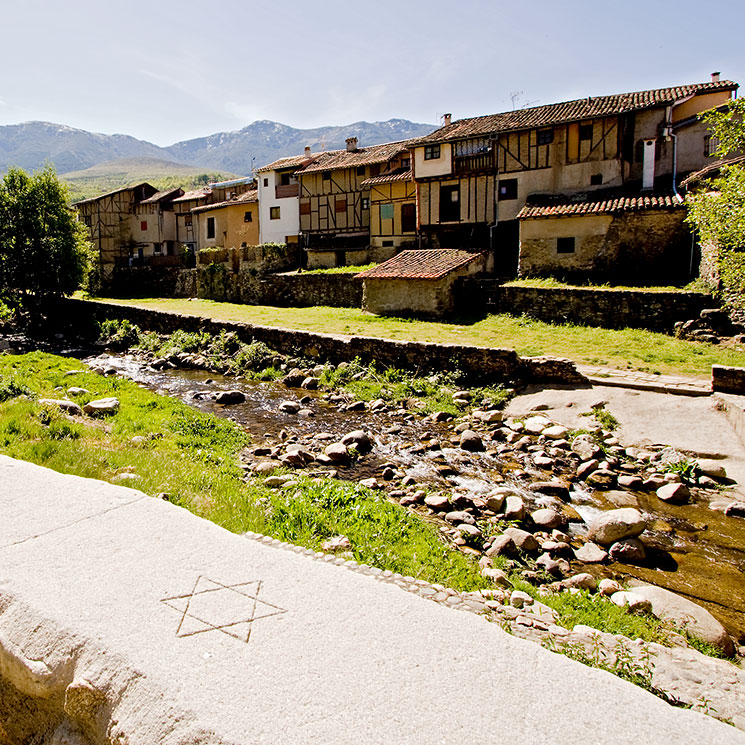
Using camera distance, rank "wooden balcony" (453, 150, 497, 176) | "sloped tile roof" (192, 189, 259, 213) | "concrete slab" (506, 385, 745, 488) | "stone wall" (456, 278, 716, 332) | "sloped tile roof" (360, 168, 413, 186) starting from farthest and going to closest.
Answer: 1. "sloped tile roof" (192, 189, 259, 213)
2. "sloped tile roof" (360, 168, 413, 186)
3. "wooden balcony" (453, 150, 497, 176)
4. "stone wall" (456, 278, 716, 332)
5. "concrete slab" (506, 385, 745, 488)

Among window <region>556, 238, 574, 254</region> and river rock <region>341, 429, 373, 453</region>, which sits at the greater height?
window <region>556, 238, 574, 254</region>

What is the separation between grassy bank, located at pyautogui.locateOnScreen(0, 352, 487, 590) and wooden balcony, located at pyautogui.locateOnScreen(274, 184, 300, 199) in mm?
31029

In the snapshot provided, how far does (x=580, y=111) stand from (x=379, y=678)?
28622mm

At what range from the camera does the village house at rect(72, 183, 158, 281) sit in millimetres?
48969

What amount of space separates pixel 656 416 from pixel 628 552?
5.79 meters

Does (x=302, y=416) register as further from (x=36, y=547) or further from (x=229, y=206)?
(x=229, y=206)

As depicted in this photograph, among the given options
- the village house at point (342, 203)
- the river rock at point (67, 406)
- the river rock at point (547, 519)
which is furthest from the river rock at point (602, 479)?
the village house at point (342, 203)

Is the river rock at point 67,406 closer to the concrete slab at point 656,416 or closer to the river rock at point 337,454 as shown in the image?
the river rock at point 337,454

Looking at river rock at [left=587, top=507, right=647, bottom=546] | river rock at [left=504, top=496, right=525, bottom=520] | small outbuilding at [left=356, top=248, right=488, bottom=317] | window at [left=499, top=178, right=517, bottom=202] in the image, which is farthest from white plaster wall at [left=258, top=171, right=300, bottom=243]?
river rock at [left=587, top=507, right=647, bottom=546]

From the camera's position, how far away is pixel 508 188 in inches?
1099

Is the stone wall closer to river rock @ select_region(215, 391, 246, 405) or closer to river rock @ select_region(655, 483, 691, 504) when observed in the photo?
river rock @ select_region(655, 483, 691, 504)

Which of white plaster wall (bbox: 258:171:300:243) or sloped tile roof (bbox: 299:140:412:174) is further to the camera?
white plaster wall (bbox: 258:171:300:243)

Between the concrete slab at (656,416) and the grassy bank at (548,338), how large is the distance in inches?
78.7

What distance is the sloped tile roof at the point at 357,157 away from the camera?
3509cm
